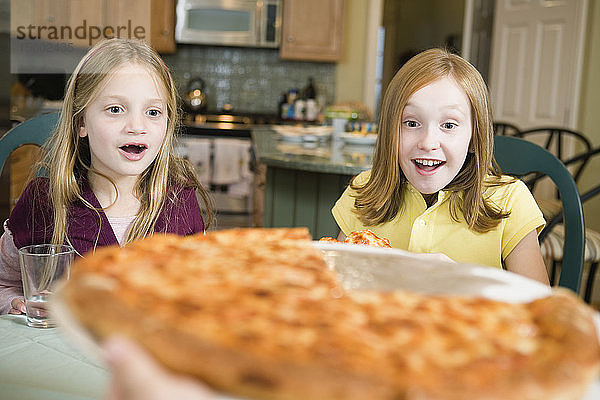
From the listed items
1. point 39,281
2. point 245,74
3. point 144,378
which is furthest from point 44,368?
point 245,74

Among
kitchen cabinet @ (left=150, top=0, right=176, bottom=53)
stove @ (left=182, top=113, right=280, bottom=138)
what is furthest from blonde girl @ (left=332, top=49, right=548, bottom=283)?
kitchen cabinet @ (left=150, top=0, right=176, bottom=53)

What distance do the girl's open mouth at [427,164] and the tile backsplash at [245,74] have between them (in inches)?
168

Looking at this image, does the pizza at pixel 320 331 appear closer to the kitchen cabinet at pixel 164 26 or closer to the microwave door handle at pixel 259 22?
the kitchen cabinet at pixel 164 26

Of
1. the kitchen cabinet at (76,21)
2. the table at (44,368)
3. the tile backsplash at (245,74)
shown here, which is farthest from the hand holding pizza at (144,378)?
the tile backsplash at (245,74)

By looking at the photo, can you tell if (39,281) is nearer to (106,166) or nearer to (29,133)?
(106,166)

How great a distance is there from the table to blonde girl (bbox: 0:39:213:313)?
39 cm

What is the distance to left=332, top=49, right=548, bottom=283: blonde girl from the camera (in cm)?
135

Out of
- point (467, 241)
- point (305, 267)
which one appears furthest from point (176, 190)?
point (305, 267)

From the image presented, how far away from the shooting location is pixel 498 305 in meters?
0.62

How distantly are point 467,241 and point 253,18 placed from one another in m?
4.29

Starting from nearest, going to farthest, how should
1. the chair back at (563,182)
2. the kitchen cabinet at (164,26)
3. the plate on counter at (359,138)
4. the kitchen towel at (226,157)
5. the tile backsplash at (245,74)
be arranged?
the chair back at (563,182) < the plate on counter at (359,138) < the kitchen towel at (226,157) < the kitchen cabinet at (164,26) < the tile backsplash at (245,74)

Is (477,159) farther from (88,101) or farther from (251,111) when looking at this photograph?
(251,111)

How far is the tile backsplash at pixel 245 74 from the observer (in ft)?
18.5

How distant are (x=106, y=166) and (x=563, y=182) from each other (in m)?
Result: 1.09
